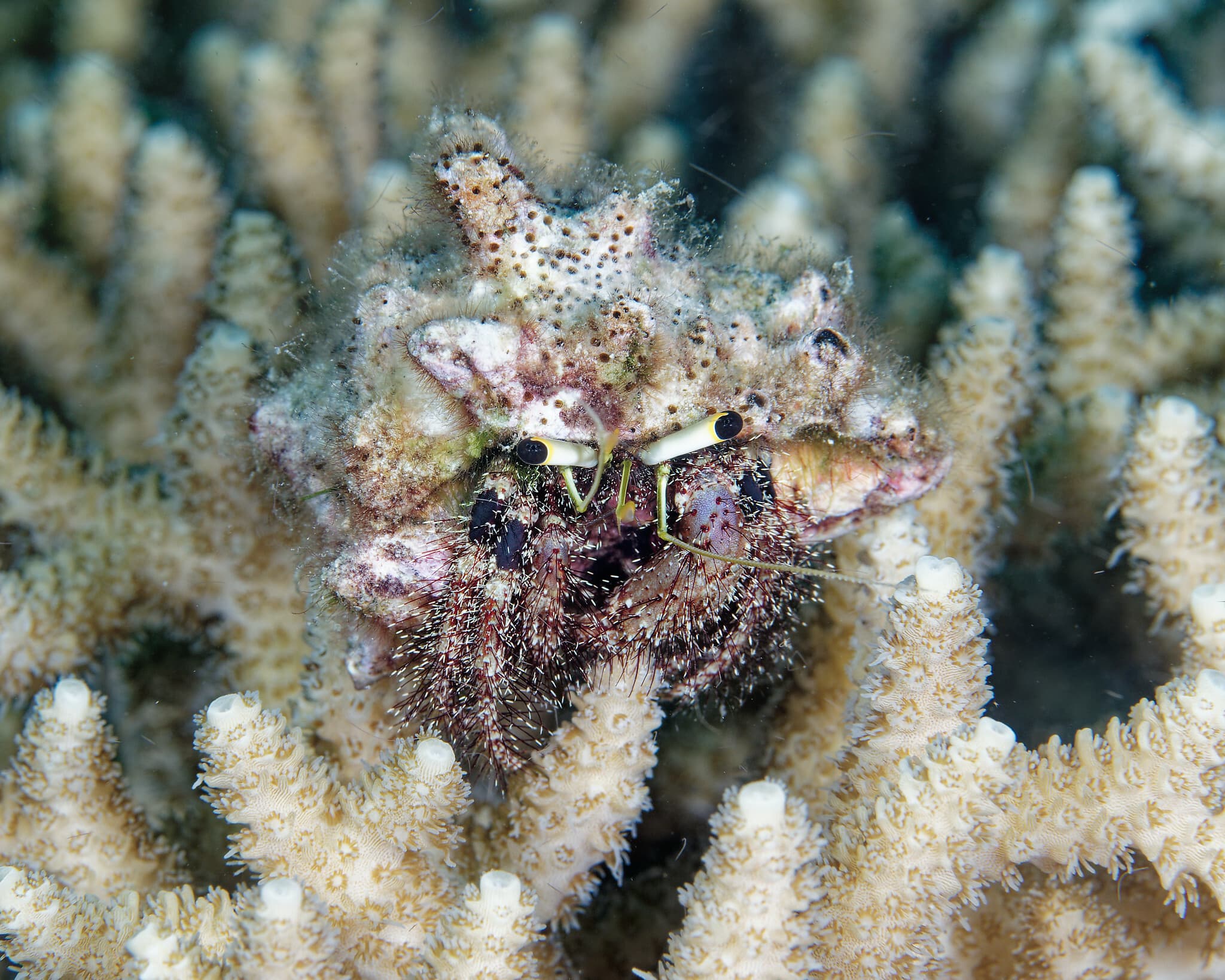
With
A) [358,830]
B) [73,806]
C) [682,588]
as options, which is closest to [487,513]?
[682,588]

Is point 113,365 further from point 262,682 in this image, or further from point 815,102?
point 815,102

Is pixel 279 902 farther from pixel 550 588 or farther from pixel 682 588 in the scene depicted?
pixel 682 588

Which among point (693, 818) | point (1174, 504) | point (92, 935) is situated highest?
point (1174, 504)

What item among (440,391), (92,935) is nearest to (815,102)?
(440,391)

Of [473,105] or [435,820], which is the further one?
[473,105]

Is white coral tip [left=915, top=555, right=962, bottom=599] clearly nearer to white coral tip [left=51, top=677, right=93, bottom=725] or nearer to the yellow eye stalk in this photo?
the yellow eye stalk
